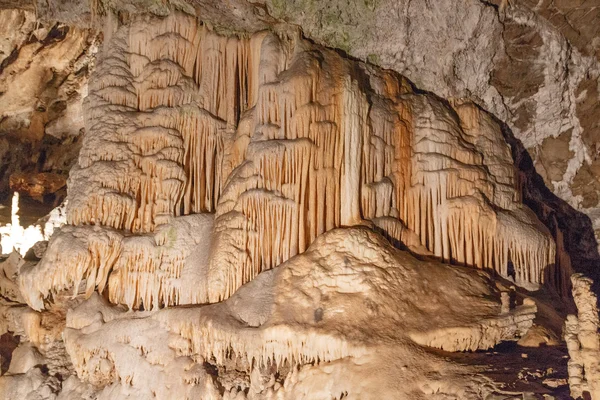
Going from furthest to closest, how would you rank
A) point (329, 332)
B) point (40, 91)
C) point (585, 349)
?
point (40, 91) → point (329, 332) → point (585, 349)

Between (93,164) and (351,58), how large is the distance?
378 centimetres

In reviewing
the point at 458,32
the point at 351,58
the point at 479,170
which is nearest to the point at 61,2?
the point at 351,58

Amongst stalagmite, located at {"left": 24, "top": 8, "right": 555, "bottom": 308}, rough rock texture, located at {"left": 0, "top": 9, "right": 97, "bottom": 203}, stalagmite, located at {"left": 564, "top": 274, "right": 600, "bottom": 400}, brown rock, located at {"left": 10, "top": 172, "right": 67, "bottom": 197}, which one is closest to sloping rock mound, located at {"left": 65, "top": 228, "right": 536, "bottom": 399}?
stalagmite, located at {"left": 24, "top": 8, "right": 555, "bottom": 308}

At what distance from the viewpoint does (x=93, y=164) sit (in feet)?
23.0

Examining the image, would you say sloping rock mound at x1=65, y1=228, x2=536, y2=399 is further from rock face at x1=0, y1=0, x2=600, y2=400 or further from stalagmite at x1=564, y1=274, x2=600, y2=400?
stalagmite at x1=564, y1=274, x2=600, y2=400

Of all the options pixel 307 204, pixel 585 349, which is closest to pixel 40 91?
pixel 307 204

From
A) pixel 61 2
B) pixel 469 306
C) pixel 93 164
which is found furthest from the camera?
pixel 61 2

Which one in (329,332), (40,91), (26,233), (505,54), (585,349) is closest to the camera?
(585,349)

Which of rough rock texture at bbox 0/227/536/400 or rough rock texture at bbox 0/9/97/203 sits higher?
rough rock texture at bbox 0/9/97/203

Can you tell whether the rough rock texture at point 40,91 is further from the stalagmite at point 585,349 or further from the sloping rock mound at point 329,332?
the stalagmite at point 585,349

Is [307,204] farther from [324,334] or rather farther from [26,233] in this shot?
[26,233]

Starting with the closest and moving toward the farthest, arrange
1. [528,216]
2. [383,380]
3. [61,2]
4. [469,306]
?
[383,380] → [469,306] → [528,216] → [61,2]

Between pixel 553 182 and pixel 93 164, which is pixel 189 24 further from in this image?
pixel 553 182

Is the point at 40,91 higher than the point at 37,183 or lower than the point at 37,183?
higher
